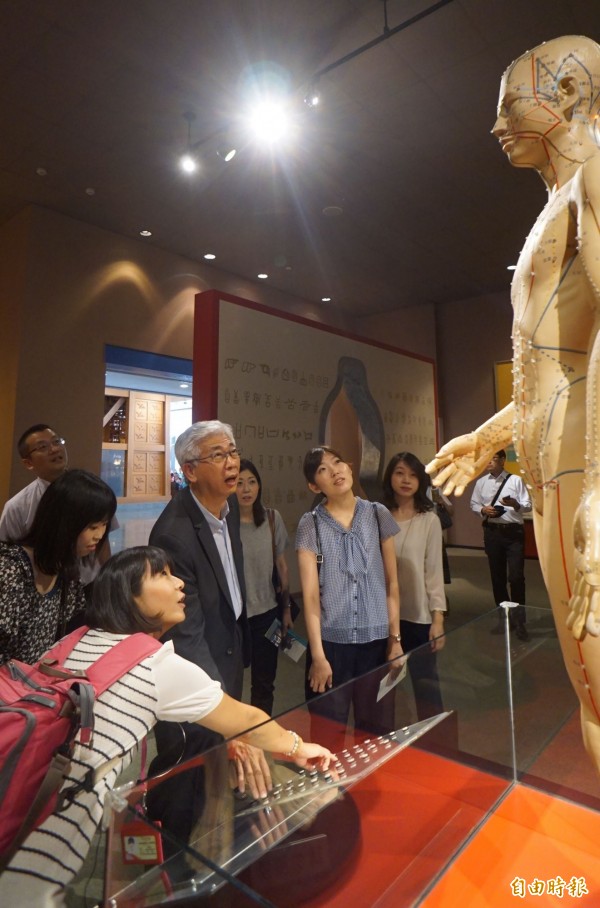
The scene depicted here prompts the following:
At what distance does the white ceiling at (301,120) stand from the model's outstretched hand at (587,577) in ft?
12.0

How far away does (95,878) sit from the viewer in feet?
3.38

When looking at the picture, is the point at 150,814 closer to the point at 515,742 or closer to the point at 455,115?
the point at 515,742

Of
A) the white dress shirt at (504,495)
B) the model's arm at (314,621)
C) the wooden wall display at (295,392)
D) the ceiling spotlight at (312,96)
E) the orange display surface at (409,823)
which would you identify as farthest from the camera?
the white dress shirt at (504,495)

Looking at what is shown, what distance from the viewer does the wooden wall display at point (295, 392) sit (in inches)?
144

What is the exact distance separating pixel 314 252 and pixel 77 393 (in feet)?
11.2

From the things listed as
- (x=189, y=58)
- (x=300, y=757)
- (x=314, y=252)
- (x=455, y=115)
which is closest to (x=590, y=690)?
(x=300, y=757)

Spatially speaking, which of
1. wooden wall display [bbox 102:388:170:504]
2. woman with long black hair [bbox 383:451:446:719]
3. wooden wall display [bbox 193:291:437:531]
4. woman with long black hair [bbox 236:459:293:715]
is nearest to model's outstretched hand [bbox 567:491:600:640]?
woman with long black hair [bbox 383:451:446:719]

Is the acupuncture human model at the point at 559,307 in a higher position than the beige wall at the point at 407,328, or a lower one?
lower

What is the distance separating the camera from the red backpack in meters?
0.92

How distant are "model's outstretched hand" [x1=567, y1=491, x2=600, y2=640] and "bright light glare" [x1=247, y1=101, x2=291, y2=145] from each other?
13.9ft

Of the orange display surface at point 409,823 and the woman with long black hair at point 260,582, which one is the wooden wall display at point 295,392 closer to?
the woman with long black hair at point 260,582

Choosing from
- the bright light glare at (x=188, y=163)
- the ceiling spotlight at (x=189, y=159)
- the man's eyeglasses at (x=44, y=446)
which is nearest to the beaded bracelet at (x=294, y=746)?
the man's eyeglasses at (x=44, y=446)

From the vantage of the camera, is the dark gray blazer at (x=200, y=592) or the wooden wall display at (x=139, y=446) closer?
the dark gray blazer at (x=200, y=592)

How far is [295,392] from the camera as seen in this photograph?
4.49 m
